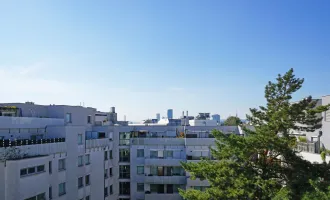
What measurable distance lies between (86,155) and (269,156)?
22.7m

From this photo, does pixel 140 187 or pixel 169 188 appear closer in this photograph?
pixel 169 188

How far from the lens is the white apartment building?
24.7 m

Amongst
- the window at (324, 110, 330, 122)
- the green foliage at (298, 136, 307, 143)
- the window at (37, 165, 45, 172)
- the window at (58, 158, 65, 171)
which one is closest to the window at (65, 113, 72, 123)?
the window at (58, 158, 65, 171)

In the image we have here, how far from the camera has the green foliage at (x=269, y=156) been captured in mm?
19469

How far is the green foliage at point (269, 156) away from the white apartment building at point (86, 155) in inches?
155

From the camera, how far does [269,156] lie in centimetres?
2134

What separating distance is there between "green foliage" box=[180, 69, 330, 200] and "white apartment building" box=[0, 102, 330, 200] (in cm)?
394

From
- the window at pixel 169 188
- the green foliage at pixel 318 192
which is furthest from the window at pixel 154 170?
the green foliage at pixel 318 192

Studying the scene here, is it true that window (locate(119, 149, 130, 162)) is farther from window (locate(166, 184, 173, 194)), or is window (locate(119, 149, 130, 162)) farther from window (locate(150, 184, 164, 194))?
window (locate(166, 184, 173, 194))

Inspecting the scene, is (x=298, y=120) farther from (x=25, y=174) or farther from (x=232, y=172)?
(x=25, y=174)

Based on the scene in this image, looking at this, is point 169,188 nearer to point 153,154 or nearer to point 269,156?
point 153,154

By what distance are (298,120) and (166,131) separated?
29986 mm

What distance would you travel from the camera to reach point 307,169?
1939 centimetres

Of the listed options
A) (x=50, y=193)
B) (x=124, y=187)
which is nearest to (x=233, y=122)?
(x=124, y=187)
